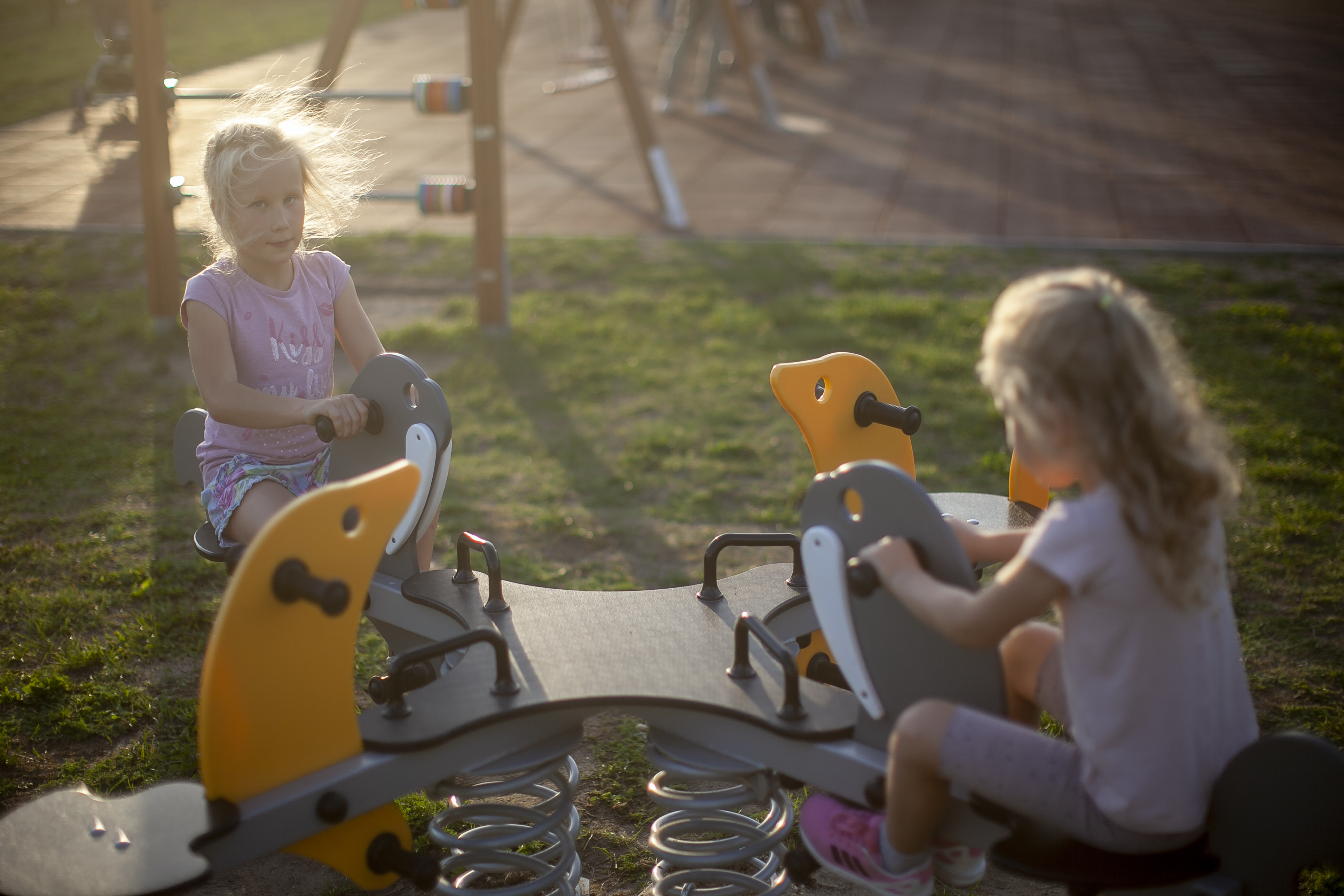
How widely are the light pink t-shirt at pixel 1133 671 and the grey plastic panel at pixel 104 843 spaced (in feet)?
3.83

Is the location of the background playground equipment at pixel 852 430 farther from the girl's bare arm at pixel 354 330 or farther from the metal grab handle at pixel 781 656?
the girl's bare arm at pixel 354 330

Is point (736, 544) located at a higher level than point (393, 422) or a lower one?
lower

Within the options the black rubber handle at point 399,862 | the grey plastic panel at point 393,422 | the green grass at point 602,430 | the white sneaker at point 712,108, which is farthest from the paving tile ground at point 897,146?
the black rubber handle at point 399,862

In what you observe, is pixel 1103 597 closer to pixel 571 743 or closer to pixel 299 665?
pixel 571 743

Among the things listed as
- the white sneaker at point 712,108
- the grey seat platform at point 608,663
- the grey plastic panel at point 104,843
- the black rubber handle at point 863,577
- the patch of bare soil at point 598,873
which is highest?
the white sneaker at point 712,108

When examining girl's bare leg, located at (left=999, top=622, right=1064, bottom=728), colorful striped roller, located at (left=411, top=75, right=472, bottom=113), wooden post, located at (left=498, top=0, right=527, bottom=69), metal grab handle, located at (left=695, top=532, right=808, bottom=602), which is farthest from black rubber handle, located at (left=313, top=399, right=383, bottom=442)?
wooden post, located at (left=498, top=0, right=527, bottom=69)

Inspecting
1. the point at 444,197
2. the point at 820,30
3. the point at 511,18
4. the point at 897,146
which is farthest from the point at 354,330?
the point at 820,30

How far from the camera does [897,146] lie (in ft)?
25.5

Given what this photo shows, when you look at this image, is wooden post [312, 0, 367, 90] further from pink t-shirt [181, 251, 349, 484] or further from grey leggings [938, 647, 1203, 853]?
grey leggings [938, 647, 1203, 853]

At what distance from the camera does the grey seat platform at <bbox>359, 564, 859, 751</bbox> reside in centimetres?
169

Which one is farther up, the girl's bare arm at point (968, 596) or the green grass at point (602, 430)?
the girl's bare arm at point (968, 596)

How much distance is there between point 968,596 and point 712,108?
7.96 metres

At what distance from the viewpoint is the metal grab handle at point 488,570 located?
1.99 meters

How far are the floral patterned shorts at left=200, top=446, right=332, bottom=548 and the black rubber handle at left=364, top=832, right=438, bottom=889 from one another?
2.39 ft
